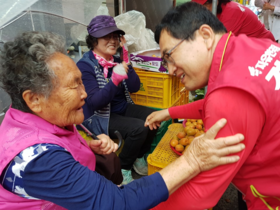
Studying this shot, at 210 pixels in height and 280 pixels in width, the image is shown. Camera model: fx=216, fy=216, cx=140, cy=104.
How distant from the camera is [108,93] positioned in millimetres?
2457

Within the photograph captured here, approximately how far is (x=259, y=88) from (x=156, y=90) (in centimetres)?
228

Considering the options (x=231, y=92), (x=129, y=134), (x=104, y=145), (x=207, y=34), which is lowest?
(x=129, y=134)

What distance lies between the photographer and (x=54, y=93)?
3.91 ft

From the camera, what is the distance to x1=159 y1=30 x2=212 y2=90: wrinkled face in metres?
1.18

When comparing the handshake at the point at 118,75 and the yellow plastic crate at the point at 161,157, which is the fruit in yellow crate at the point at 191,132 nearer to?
the yellow plastic crate at the point at 161,157

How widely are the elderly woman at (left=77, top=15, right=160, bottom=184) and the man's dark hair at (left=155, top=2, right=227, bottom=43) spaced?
1.29 metres

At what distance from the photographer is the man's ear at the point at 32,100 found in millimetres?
1144

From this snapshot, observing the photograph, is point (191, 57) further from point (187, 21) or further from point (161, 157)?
point (161, 157)

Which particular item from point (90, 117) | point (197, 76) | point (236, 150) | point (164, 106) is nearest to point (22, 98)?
point (197, 76)

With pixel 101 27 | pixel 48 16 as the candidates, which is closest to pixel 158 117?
pixel 101 27

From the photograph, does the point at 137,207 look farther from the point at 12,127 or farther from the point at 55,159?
the point at 12,127

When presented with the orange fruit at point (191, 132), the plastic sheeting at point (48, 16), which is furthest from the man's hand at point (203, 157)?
the plastic sheeting at point (48, 16)

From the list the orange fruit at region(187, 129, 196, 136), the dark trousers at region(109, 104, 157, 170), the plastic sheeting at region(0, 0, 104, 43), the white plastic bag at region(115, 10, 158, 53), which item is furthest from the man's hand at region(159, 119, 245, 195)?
the white plastic bag at region(115, 10, 158, 53)

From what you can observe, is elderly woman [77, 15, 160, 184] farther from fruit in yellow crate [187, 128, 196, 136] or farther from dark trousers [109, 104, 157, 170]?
fruit in yellow crate [187, 128, 196, 136]
